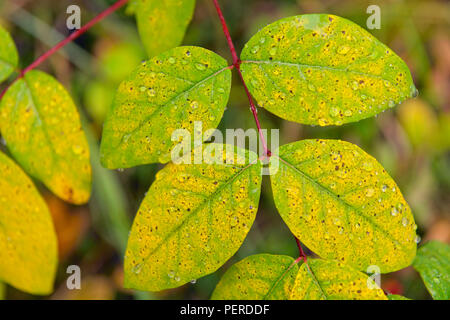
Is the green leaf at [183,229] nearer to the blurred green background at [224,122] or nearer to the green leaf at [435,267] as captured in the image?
the green leaf at [435,267]

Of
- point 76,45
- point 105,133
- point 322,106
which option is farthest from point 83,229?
point 322,106

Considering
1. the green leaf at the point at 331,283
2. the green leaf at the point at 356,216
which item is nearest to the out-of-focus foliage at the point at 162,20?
the green leaf at the point at 356,216

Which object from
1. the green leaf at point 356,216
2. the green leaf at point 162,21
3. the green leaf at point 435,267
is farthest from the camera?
the green leaf at point 162,21

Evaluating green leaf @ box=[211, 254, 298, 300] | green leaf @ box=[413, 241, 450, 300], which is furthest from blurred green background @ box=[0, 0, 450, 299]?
green leaf @ box=[211, 254, 298, 300]

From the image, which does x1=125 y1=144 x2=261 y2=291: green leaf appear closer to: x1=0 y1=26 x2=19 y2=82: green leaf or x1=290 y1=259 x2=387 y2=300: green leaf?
x1=290 y1=259 x2=387 y2=300: green leaf

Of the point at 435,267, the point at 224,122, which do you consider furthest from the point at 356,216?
the point at 224,122
